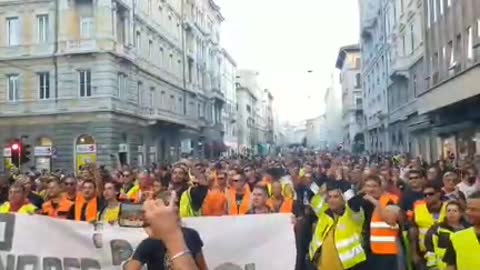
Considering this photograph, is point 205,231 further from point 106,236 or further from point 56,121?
point 56,121

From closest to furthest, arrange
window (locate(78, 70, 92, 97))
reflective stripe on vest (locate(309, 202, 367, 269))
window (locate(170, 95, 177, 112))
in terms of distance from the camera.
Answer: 1. reflective stripe on vest (locate(309, 202, 367, 269))
2. window (locate(78, 70, 92, 97))
3. window (locate(170, 95, 177, 112))

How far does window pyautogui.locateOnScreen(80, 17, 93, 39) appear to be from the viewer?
40.6 metres

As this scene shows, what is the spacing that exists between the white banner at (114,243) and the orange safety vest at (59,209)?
4.68 feet

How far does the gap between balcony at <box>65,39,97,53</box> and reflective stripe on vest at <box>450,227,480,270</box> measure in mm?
36619

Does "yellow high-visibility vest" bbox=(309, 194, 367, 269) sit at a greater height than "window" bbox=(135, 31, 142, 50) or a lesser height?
lesser

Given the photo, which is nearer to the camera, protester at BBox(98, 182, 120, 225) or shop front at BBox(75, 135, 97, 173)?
protester at BBox(98, 182, 120, 225)

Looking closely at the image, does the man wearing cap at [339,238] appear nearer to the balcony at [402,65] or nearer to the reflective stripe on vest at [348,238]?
the reflective stripe on vest at [348,238]

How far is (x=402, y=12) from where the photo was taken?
45500 mm

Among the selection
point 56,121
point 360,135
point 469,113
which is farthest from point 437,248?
point 360,135

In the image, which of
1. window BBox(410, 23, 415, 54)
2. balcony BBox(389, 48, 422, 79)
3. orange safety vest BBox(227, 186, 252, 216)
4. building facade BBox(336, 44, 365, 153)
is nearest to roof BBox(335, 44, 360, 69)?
building facade BBox(336, 44, 365, 153)

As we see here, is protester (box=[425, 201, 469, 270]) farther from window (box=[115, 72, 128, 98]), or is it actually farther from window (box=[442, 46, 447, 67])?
window (box=[115, 72, 128, 98])

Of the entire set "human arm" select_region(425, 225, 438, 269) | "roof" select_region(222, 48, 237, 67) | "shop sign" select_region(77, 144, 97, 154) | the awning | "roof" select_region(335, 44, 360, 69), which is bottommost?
"human arm" select_region(425, 225, 438, 269)

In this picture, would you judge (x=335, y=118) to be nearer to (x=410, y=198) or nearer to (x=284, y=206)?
(x=410, y=198)

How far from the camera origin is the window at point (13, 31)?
136 ft
